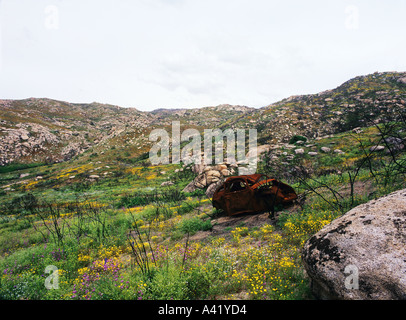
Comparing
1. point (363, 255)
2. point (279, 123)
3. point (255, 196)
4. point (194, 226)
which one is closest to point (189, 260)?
point (194, 226)

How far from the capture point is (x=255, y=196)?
25.4 feet

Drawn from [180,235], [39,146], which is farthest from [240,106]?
[180,235]

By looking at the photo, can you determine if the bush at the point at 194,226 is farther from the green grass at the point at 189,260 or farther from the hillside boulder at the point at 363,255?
the hillside boulder at the point at 363,255

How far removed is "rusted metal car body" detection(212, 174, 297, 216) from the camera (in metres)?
7.38

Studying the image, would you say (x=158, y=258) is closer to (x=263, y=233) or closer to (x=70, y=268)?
(x=70, y=268)

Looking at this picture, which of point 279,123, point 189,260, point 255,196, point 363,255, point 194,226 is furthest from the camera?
point 279,123

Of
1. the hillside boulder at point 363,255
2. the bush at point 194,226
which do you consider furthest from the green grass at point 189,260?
the hillside boulder at point 363,255

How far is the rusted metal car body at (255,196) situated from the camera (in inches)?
291

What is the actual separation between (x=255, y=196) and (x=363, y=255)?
5.25 metres

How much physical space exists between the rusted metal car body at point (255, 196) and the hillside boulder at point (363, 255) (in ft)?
12.9

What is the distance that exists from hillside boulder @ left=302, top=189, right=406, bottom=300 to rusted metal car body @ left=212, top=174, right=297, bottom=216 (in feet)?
12.9

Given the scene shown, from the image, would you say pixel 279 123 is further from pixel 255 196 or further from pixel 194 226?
pixel 194 226
